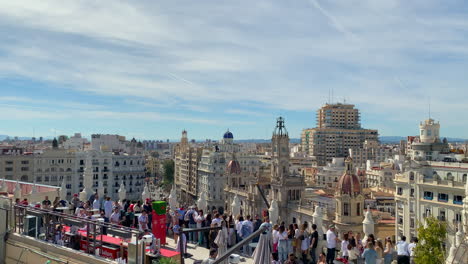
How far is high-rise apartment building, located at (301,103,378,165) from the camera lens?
154m

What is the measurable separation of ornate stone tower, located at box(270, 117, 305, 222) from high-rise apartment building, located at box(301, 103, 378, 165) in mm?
92107

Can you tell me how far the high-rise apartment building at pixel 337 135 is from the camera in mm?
154375

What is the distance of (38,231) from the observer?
1468cm

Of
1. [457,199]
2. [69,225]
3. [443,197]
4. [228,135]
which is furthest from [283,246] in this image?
[228,135]

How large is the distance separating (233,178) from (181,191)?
40150 millimetres

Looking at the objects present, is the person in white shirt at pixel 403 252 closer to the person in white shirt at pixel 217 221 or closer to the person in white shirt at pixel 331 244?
the person in white shirt at pixel 331 244

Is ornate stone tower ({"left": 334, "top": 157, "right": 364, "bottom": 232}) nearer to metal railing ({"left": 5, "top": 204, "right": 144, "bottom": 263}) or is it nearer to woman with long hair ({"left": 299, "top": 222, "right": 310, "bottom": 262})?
woman with long hair ({"left": 299, "top": 222, "right": 310, "bottom": 262})

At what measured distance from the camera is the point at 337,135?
6107 inches

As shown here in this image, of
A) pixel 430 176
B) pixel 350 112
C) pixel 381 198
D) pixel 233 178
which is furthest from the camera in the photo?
pixel 350 112

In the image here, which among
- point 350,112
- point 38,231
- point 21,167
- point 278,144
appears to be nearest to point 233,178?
point 278,144

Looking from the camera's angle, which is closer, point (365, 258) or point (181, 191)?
point (365, 258)

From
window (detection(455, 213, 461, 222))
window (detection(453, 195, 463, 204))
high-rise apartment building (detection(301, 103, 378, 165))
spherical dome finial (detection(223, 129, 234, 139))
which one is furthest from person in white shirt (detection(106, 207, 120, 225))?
high-rise apartment building (detection(301, 103, 378, 165))

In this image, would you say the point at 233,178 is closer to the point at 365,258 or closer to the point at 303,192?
the point at 303,192

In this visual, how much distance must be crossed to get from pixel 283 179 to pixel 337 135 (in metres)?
100
